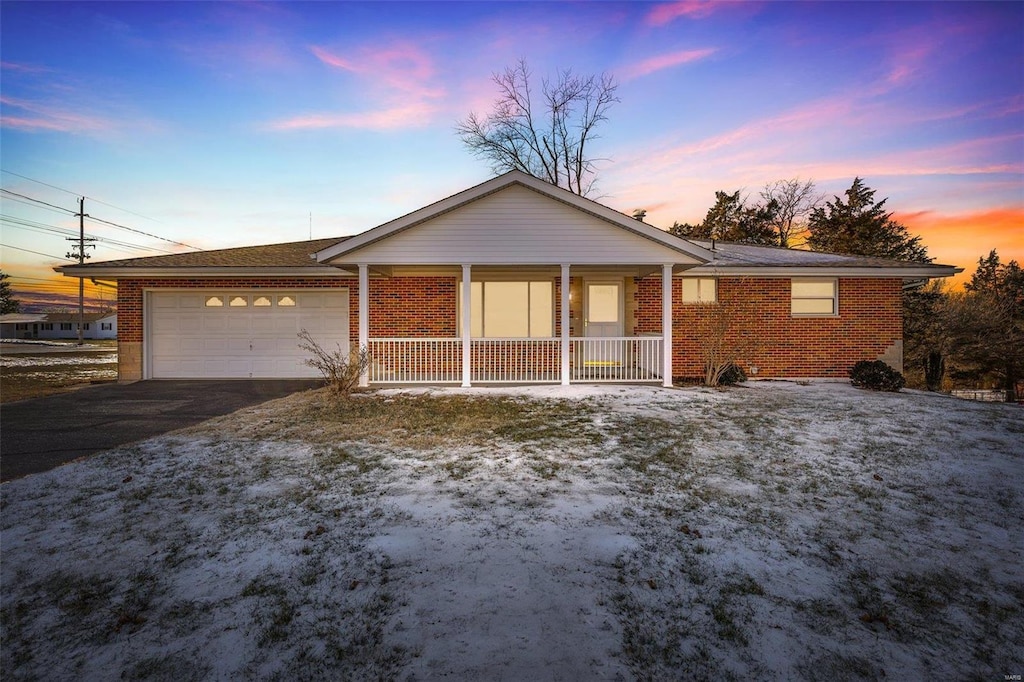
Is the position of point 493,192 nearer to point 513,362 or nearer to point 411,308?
point 411,308

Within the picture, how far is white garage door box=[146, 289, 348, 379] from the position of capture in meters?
13.2

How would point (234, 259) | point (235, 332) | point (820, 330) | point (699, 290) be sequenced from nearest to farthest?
point (820, 330) → point (699, 290) → point (235, 332) → point (234, 259)

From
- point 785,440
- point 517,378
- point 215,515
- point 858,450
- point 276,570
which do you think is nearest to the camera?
point 276,570

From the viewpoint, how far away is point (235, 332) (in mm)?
13242

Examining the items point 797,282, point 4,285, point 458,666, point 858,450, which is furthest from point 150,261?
point 4,285

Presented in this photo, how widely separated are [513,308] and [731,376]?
20.0 feet

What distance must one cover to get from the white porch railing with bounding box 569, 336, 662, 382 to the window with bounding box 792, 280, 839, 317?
4.19 m

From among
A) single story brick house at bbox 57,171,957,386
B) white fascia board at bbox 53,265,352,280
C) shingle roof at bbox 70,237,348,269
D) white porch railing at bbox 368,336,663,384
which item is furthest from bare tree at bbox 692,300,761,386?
white fascia board at bbox 53,265,352,280

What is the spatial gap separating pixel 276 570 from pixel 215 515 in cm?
132

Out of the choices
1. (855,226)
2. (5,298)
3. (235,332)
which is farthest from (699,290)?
(5,298)

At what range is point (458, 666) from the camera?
228 centimetres

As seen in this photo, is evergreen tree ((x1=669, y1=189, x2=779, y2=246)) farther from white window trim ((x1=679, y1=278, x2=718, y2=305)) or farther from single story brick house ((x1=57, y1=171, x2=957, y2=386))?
white window trim ((x1=679, y1=278, x2=718, y2=305))

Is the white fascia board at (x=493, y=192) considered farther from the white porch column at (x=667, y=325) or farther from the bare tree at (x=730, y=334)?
the bare tree at (x=730, y=334)

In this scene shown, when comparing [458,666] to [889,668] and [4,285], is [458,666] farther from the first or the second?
[4,285]
